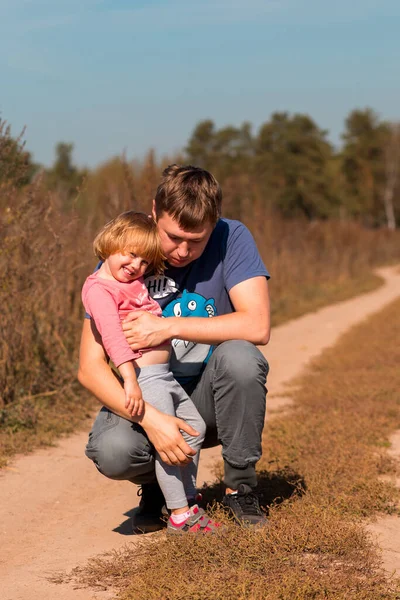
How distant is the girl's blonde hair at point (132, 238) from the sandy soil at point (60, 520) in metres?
1.22

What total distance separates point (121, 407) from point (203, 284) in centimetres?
69

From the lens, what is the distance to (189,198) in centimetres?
326

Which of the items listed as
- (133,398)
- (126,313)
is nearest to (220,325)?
(126,313)

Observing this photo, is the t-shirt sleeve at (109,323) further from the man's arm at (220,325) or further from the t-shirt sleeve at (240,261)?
the t-shirt sleeve at (240,261)

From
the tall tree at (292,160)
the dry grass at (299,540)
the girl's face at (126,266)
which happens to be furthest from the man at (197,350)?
the tall tree at (292,160)

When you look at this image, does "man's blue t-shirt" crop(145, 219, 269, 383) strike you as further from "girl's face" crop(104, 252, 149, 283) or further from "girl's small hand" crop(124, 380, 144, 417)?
"girl's small hand" crop(124, 380, 144, 417)

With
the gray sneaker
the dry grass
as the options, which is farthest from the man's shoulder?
the dry grass

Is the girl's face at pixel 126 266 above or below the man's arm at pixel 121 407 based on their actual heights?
above

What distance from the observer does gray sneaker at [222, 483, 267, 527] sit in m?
3.33

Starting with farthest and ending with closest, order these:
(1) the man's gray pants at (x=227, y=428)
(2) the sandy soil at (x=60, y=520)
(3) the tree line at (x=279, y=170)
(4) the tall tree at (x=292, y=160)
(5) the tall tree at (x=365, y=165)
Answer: (5) the tall tree at (x=365, y=165) < (4) the tall tree at (x=292, y=160) < (3) the tree line at (x=279, y=170) < (1) the man's gray pants at (x=227, y=428) < (2) the sandy soil at (x=60, y=520)

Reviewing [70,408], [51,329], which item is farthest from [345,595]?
[51,329]

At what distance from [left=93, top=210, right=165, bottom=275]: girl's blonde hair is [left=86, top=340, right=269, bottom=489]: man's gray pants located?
52 centimetres

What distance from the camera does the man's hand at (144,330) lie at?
3228mm

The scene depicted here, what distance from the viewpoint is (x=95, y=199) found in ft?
30.7
